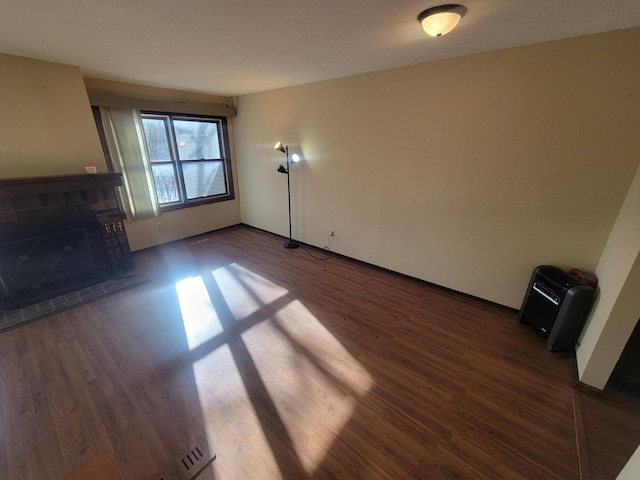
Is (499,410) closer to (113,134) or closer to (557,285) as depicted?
(557,285)

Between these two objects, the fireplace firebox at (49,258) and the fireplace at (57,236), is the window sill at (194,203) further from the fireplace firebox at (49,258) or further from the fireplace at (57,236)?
the fireplace firebox at (49,258)

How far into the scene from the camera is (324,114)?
11.2ft

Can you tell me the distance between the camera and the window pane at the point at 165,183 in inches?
157

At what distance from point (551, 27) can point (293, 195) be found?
3300mm

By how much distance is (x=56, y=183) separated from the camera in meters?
2.63

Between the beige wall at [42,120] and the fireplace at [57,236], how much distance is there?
1.02ft

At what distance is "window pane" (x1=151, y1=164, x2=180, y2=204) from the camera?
13.1 feet

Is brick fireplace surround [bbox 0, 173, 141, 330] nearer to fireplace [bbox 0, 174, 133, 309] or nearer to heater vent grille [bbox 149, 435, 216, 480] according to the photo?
fireplace [bbox 0, 174, 133, 309]

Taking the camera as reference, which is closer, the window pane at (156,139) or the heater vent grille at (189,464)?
the heater vent grille at (189,464)

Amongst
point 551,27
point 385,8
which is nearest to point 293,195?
point 385,8

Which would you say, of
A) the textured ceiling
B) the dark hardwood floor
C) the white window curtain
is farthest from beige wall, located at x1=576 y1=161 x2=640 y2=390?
the white window curtain

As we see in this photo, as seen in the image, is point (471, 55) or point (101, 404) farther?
point (471, 55)

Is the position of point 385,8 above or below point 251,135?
above

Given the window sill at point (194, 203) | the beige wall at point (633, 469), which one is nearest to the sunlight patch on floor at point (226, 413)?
the beige wall at point (633, 469)
